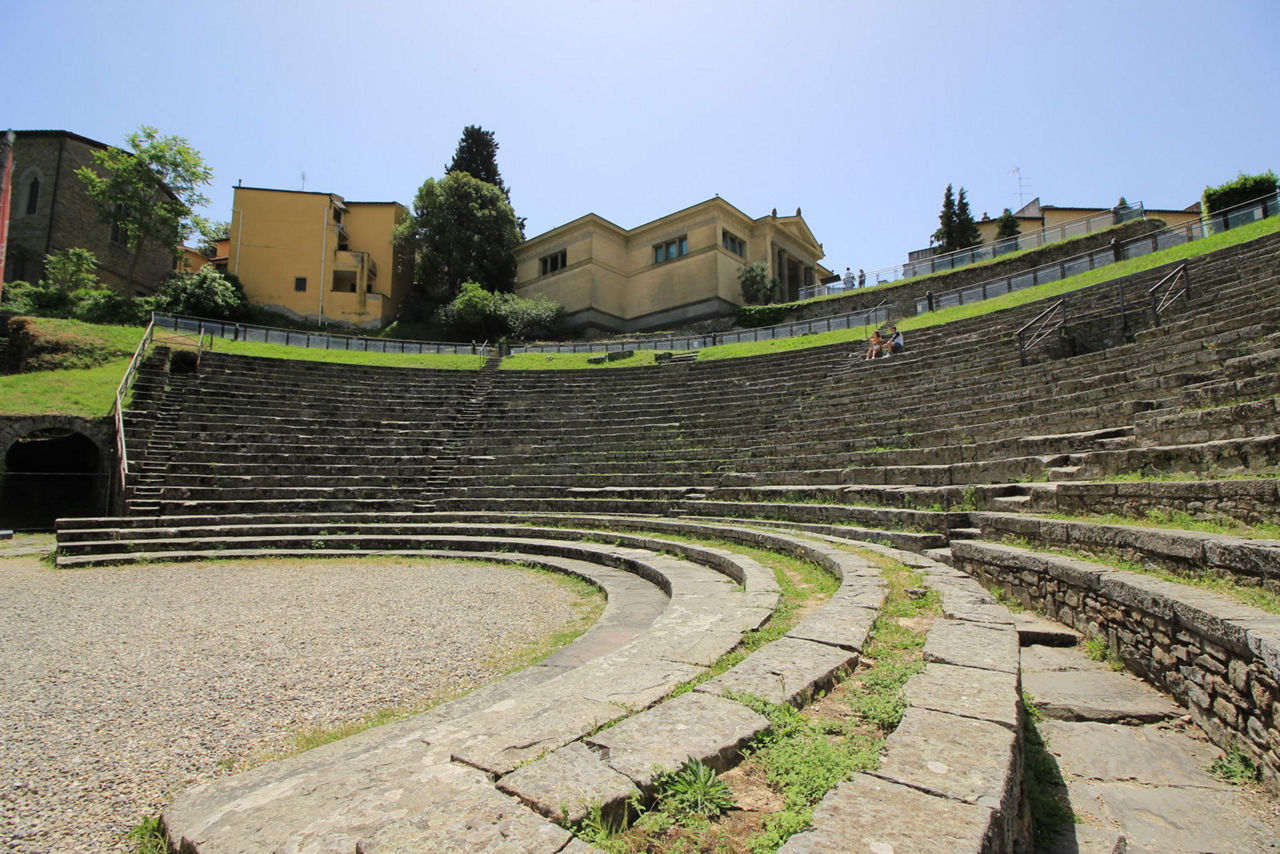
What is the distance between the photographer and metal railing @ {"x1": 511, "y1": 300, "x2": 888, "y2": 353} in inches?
1025

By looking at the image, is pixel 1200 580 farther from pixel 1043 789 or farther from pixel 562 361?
pixel 562 361

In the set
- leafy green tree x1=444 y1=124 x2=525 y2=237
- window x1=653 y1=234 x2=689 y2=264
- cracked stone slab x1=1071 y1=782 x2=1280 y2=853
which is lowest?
cracked stone slab x1=1071 y1=782 x2=1280 y2=853

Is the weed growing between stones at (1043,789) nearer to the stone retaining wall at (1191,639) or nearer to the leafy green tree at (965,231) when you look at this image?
the stone retaining wall at (1191,639)

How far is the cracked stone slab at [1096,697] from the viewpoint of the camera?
10.7 ft

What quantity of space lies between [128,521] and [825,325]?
A: 80.4 ft

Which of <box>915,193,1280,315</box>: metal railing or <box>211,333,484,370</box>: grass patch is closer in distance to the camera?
<box>915,193,1280,315</box>: metal railing

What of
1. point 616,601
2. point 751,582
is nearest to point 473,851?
point 751,582

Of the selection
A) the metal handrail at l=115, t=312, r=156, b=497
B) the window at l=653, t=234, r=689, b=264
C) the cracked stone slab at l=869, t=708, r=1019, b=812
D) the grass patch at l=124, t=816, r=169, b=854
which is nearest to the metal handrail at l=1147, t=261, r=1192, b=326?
the cracked stone slab at l=869, t=708, r=1019, b=812

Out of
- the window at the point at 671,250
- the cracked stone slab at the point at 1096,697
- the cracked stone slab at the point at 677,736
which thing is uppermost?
the window at the point at 671,250

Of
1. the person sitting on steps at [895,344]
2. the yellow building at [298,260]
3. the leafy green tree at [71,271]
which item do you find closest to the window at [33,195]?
the leafy green tree at [71,271]

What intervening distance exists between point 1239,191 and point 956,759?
32.1m

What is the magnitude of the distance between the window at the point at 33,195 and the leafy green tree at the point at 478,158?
23.0 metres

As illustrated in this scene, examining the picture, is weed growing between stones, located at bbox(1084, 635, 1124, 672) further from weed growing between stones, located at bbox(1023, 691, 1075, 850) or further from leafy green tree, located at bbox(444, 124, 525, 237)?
leafy green tree, located at bbox(444, 124, 525, 237)

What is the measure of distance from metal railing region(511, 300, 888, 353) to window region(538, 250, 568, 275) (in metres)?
13.5
